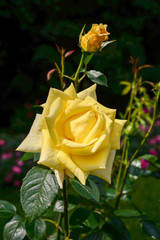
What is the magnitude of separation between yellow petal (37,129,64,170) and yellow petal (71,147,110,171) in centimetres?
3

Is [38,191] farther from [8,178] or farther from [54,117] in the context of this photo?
[8,178]

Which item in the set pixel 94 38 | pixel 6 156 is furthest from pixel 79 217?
pixel 6 156

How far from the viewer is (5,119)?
419 centimetres

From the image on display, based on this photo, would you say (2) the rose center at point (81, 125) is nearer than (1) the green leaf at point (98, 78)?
Yes

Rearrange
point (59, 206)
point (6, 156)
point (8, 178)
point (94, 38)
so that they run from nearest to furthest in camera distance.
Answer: point (94, 38) → point (59, 206) → point (8, 178) → point (6, 156)

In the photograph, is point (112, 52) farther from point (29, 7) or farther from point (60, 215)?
point (60, 215)

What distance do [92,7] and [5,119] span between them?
1.85m

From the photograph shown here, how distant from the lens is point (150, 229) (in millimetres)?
742

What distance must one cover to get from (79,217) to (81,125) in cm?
27

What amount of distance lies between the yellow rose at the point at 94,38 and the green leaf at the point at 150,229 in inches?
17.2

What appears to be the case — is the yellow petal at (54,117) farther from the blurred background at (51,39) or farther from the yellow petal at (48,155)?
the blurred background at (51,39)

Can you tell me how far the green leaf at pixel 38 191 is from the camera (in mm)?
515

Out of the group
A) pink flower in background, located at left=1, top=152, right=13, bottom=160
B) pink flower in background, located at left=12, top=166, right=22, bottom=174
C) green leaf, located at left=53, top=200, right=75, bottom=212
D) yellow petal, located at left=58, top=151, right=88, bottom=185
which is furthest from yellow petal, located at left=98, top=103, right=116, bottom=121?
pink flower in background, located at left=1, top=152, right=13, bottom=160

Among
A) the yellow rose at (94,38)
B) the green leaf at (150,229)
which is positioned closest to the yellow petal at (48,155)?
the yellow rose at (94,38)
